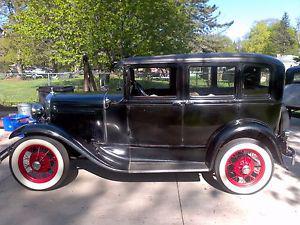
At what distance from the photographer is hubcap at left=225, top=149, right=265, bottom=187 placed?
4.44 metres

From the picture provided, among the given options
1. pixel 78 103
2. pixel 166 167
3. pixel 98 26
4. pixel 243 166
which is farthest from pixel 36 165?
pixel 98 26

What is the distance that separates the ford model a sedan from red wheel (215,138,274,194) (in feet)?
0.04

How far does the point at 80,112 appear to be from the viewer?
480 cm

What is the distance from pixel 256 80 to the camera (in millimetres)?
4566

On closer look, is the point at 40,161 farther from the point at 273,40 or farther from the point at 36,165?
the point at 273,40

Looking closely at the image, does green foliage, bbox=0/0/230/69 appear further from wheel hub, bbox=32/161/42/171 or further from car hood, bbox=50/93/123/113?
wheel hub, bbox=32/161/42/171

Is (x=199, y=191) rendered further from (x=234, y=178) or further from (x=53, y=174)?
(x=53, y=174)

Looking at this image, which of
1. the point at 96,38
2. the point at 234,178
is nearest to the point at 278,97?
the point at 234,178

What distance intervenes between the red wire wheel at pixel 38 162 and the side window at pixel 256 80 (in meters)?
2.68

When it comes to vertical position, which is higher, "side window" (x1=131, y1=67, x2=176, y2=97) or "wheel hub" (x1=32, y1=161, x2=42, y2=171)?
"side window" (x1=131, y1=67, x2=176, y2=97)

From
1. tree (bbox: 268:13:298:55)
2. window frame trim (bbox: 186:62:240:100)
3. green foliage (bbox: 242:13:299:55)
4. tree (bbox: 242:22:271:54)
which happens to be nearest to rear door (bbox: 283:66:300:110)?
window frame trim (bbox: 186:62:240:100)

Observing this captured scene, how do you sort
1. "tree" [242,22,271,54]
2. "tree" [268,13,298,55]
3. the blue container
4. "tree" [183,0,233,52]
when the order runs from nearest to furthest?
the blue container < "tree" [183,0,233,52] < "tree" [242,22,271,54] < "tree" [268,13,298,55]

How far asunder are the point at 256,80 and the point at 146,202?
2.13 m

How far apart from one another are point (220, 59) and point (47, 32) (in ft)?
31.4
